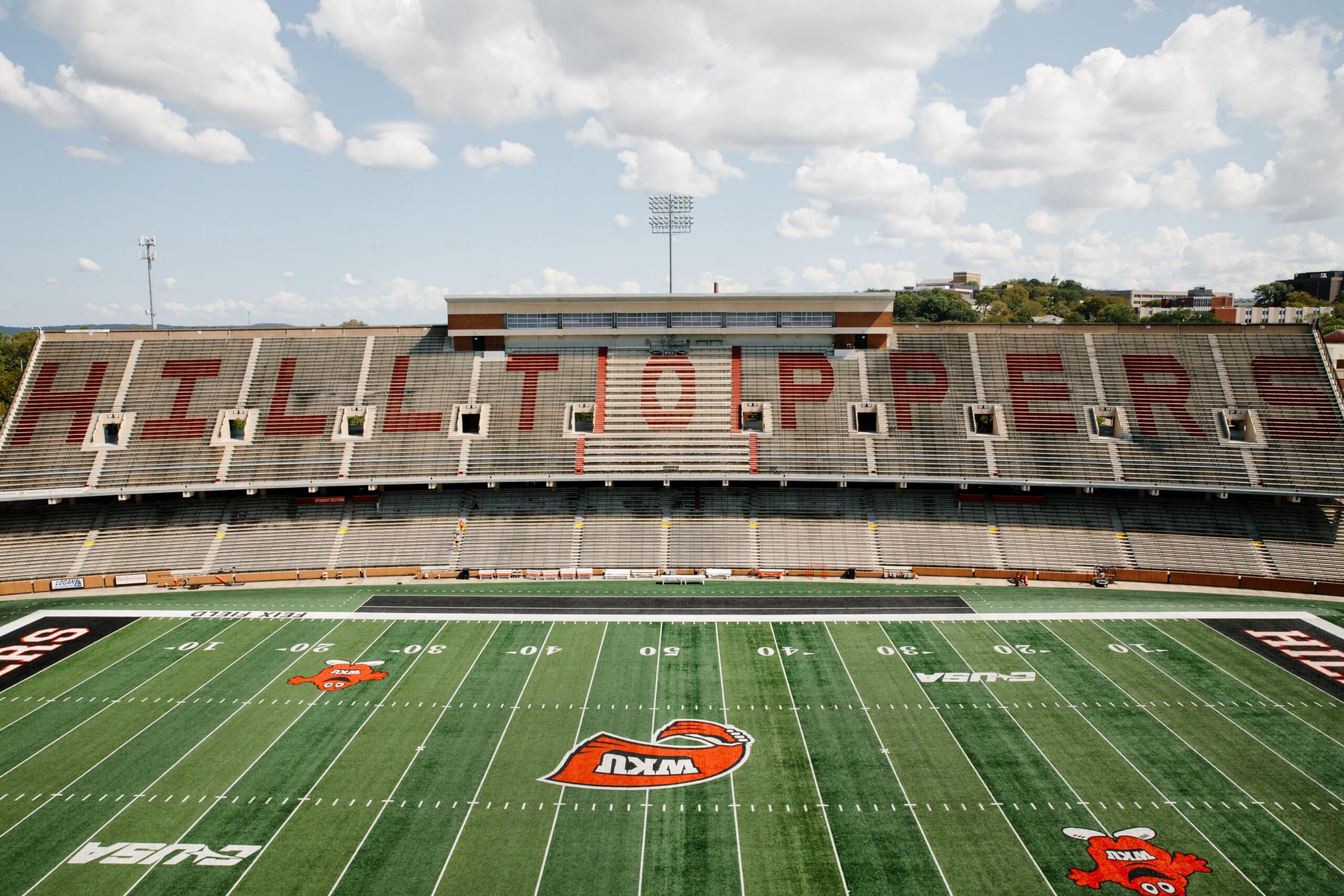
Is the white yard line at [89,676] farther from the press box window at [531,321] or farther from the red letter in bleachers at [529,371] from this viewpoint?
the press box window at [531,321]

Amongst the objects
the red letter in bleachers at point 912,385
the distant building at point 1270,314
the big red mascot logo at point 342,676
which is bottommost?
the big red mascot logo at point 342,676

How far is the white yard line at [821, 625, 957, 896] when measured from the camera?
16.2 m

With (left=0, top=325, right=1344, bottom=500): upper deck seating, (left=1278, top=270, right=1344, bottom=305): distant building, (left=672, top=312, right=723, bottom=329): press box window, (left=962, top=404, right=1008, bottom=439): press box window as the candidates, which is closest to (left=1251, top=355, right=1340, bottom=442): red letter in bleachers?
(left=0, top=325, right=1344, bottom=500): upper deck seating

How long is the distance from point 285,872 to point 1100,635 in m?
28.6

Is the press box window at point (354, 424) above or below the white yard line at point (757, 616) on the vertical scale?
above

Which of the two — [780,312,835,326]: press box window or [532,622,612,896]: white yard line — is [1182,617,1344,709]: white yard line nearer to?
[532,622,612,896]: white yard line

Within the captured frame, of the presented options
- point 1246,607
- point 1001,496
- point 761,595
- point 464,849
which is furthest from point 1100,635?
point 464,849

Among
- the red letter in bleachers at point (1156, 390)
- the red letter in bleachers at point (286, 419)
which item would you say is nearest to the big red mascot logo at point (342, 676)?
the red letter in bleachers at point (286, 419)

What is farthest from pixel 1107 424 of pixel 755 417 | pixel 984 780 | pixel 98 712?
pixel 98 712

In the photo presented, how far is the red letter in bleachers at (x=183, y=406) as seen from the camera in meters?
39.3

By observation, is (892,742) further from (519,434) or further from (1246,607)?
(519,434)

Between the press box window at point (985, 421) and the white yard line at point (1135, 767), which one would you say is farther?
the press box window at point (985, 421)

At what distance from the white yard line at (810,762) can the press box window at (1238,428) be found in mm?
27796

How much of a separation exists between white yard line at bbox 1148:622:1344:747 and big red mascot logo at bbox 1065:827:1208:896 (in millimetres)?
8895
